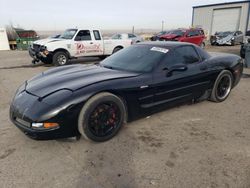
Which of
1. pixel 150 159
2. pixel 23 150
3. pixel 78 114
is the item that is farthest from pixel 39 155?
pixel 150 159

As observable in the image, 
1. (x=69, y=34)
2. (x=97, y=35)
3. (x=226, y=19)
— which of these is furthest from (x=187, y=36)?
(x=226, y=19)

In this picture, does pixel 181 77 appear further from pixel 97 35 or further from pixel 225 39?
pixel 225 39

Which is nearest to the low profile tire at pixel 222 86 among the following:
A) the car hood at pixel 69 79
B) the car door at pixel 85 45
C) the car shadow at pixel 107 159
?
the car hood at pixel 69 79

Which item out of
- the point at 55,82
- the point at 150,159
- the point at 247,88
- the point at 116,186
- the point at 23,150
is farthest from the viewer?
the point at 247,88

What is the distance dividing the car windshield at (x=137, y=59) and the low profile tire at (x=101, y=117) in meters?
0.78

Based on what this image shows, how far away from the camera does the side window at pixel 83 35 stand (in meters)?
10.3

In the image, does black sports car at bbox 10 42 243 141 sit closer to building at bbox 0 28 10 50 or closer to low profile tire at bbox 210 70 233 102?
low profile tire at bbox 210 70 233 102

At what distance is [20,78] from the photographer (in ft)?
25.4

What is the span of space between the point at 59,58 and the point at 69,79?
22.9ft

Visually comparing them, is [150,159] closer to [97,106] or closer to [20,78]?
[97,106]

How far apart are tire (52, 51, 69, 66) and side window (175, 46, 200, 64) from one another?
6951 millimetres

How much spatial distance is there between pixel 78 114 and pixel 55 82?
0.75 meters

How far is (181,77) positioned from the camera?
3984 mm

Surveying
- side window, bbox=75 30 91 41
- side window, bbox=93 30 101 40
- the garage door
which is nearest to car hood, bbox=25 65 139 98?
side window, bbox=75 30 91 41
